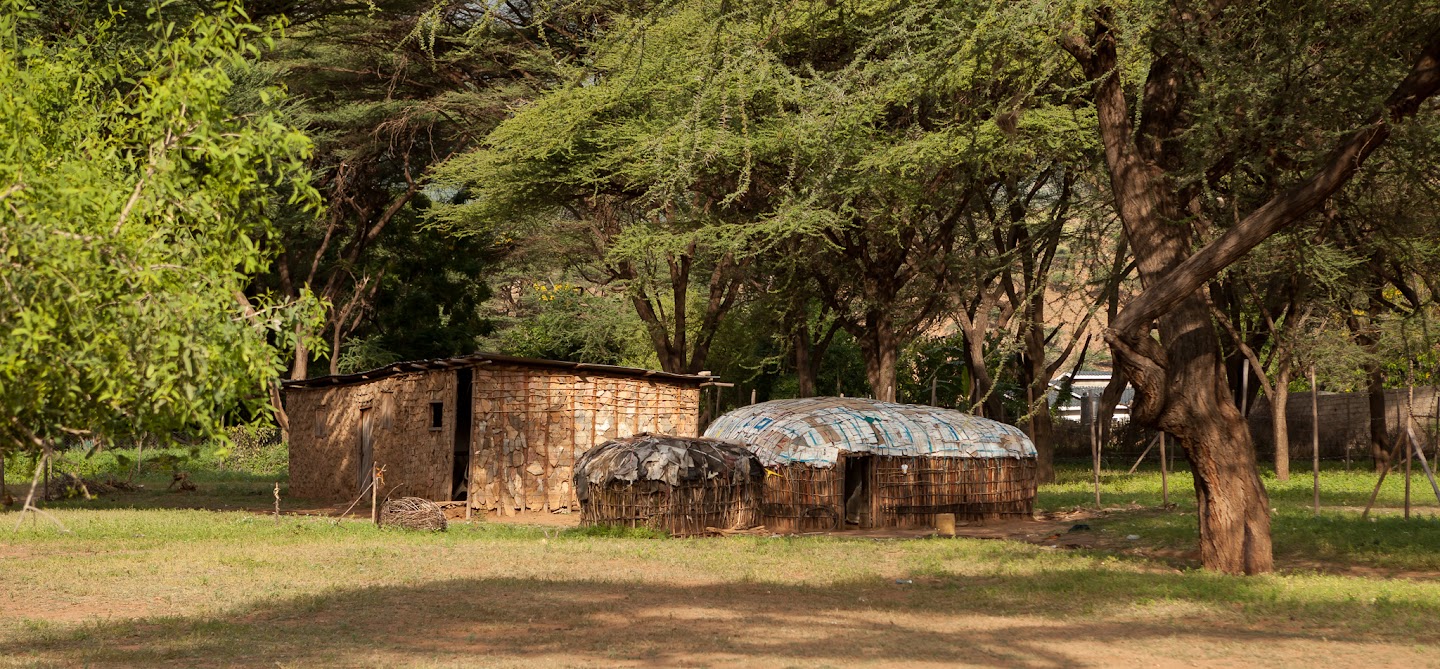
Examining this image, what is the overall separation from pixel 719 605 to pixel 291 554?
658cm

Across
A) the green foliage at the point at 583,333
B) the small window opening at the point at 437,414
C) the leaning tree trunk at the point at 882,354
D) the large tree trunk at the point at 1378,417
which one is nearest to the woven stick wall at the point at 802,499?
the leaning tree trunk at the point at 882,354

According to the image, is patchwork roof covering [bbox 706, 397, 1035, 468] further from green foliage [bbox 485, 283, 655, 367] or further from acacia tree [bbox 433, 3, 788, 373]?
green foliage [bbox 485, 283, 655, 367]

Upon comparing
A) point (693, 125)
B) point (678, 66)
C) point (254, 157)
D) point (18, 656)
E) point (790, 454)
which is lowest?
point (18, 656)

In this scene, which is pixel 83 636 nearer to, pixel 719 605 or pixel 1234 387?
pixel 719 605

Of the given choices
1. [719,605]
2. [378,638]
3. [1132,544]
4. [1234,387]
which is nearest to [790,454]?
[1132,544]

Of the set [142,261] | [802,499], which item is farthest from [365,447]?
[142,261]

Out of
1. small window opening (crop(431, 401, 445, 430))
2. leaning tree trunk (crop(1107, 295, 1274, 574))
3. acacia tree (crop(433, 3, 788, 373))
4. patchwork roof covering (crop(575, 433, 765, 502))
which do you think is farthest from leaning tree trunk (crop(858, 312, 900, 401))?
leaning tree trunk (crop(1107, 295, 1274, 574))

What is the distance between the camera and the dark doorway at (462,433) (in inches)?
991

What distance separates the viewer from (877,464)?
22.1 m

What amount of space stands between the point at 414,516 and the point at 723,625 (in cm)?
964

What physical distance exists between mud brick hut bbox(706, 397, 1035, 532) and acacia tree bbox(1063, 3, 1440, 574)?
7.15 meters

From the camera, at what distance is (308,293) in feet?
26.3

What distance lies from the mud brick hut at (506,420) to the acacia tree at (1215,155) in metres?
11.0

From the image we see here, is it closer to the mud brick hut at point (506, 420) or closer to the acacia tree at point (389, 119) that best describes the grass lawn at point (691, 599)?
the mud brick hut at point (506, 420)
